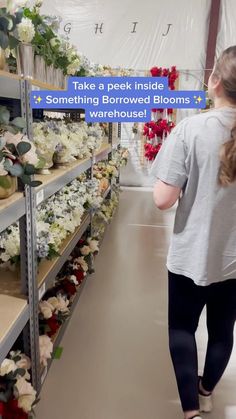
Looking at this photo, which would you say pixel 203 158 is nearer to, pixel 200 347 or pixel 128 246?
pixel 200 347

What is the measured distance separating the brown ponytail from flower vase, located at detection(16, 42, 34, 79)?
1040 mm

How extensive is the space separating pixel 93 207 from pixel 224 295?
1691mm

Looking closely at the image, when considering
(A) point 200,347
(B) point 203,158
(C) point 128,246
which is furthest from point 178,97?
(C) point 128,246

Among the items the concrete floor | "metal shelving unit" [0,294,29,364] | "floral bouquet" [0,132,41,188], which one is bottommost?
the concrete floor

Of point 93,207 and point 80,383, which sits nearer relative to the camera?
point 80,383

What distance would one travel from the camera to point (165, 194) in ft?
4.61

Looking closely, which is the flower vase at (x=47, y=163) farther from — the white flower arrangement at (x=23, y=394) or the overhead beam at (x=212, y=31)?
the overhead beam at (x=212, y=31)

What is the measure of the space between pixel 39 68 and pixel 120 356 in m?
1.79

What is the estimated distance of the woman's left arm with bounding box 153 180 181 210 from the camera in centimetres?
139

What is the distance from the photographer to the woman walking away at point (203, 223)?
128 cm

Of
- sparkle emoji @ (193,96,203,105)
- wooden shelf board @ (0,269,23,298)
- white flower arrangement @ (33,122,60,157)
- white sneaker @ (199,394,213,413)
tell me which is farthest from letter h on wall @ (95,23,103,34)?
white sneaker @ (199,394,213,413)

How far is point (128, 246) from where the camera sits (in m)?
4.06

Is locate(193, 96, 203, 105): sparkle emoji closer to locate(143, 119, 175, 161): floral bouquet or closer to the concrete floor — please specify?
the concrete floor

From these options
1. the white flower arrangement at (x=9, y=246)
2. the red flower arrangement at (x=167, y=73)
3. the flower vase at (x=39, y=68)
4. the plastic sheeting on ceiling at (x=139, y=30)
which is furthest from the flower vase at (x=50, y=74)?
the plastic sheeting on ceiling at (x=139, y=30)
